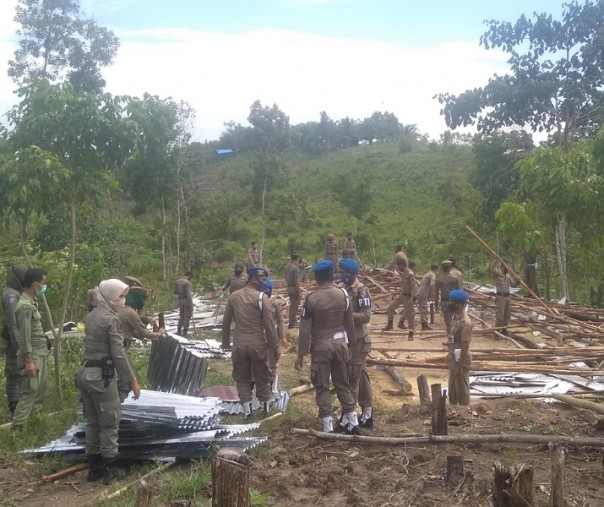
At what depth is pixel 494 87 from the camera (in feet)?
62.4

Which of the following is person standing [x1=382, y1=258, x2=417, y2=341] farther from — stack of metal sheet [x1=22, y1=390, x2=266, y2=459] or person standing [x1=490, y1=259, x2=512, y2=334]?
stack of metal sheet [x1=22, y1=390, x2=266, y2=459]

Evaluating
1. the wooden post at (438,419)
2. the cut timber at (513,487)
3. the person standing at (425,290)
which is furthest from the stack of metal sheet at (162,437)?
the person standing at (425,290)

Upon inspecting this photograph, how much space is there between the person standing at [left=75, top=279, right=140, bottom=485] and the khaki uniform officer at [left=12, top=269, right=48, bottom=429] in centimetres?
132

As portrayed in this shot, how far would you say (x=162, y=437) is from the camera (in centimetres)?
582

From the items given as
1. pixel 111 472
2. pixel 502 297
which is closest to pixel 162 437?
pixel 111 472

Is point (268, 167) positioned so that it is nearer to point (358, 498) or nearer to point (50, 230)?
point (50, 230)

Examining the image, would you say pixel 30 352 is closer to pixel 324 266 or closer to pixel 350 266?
pixel 324 266

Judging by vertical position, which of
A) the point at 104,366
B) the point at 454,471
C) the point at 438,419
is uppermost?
the point at 104,366

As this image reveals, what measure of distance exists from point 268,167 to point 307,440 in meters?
22.9

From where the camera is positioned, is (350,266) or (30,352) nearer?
(30,352)

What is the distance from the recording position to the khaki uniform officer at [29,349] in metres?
6.39

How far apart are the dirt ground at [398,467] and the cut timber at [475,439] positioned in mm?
75

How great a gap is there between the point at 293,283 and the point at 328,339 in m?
7.40

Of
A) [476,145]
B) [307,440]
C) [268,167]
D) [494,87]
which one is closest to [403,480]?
[307,440]
